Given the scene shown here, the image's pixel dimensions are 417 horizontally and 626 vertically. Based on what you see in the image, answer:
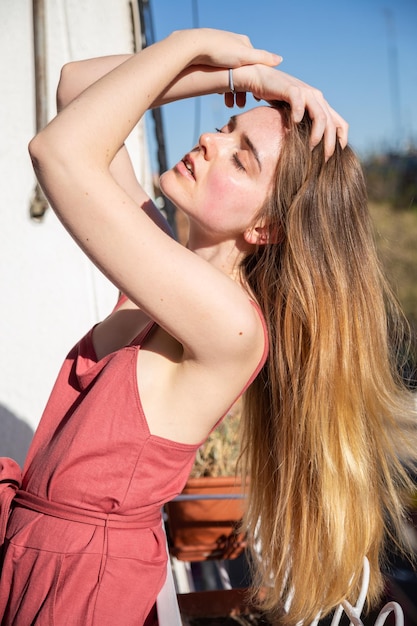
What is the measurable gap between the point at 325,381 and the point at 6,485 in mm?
703

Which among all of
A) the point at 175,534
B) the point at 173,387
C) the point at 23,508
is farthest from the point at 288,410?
the point at 175,534

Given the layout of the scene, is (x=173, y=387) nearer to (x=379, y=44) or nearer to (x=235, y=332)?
(x=235, y=332)

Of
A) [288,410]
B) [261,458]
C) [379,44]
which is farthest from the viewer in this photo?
[379,44]

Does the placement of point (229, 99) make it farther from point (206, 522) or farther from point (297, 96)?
point (206, 522)

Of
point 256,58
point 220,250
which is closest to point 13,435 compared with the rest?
point 220,250

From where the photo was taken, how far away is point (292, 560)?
1730 millimetres

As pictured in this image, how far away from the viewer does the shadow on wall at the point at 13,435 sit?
283cm

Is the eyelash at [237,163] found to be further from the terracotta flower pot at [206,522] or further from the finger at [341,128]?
the terracotta flower pot at [206,522]

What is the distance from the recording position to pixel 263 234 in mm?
1597

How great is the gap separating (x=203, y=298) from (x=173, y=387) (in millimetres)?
212

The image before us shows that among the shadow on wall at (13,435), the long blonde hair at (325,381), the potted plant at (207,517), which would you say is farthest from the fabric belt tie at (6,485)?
the shadow on wall at (13,435)

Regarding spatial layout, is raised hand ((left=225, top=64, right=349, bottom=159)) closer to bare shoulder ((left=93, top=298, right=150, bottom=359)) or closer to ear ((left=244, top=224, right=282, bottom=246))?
ear ((left=244, top=224, right=282, bottom=246))

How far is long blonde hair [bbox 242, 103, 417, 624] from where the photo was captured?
1540 mm

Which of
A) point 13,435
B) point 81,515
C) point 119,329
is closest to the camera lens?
point 81,515
